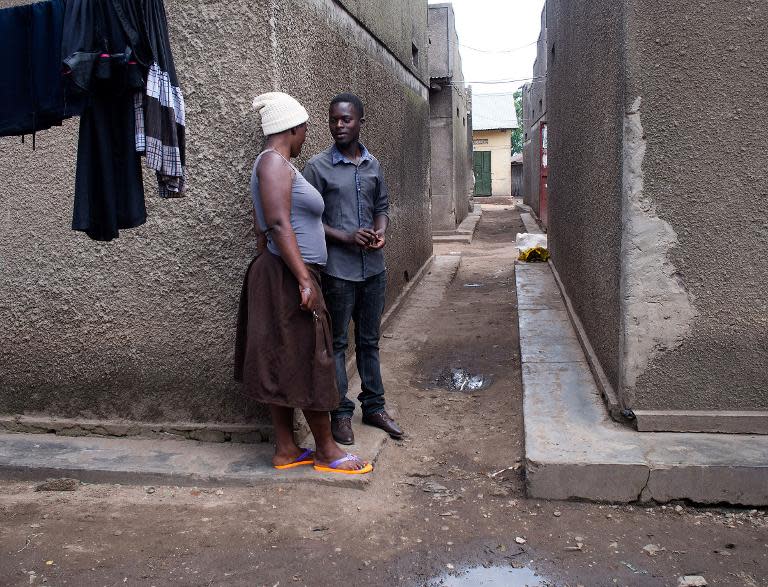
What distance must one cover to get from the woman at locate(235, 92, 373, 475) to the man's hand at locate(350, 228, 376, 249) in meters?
0.39

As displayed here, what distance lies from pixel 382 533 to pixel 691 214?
222 centimetres

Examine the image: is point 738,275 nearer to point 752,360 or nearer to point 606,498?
point 752,360

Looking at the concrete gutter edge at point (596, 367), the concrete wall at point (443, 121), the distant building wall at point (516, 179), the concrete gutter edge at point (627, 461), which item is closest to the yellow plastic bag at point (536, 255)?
the concrete gutter edge at point (596, 367)

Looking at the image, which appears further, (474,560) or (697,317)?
(697,317)

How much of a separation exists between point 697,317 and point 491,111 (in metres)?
38.5

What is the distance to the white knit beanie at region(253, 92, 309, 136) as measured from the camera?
146 inches

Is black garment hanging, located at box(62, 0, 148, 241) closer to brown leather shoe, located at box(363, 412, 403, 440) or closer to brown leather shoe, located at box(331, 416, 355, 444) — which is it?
brown leather shoe, located at box(331, 416, 355, 444)

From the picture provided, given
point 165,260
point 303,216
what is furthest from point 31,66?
point 165,260

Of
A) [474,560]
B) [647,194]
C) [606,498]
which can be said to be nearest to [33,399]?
[474,560]

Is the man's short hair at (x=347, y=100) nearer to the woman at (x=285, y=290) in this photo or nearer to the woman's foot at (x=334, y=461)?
the woman at (x=285, y=290)

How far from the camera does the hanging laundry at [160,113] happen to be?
9.78ft

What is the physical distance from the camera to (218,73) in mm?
4066

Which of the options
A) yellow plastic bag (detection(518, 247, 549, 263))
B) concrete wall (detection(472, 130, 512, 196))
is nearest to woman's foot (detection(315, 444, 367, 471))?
yellow plastic bag (detection(518, 247, 549, 263))

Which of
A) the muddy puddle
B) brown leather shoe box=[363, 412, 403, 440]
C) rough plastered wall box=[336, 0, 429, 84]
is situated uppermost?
rough plastered wall box=[336, 0, 429, 84]
